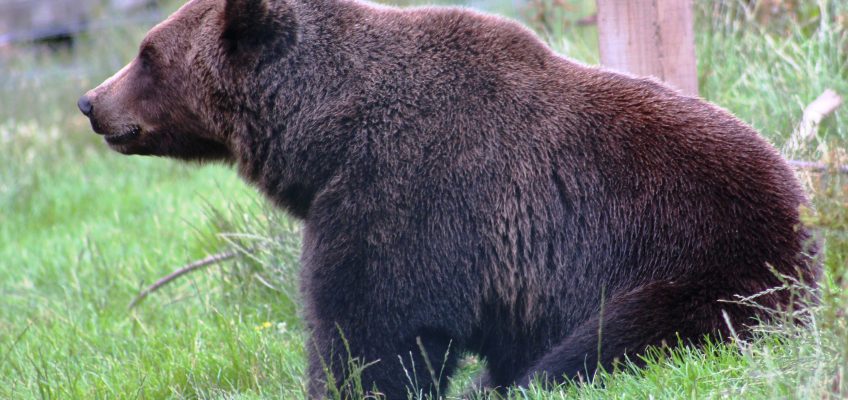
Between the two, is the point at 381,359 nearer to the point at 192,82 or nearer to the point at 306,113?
the point at 306,113

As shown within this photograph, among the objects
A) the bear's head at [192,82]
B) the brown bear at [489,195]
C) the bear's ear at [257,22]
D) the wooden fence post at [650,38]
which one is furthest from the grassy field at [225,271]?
the bear's ear at [257,22]

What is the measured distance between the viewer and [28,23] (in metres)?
15.0

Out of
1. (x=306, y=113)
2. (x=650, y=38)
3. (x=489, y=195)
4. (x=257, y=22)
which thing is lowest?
(x=489, y=195)

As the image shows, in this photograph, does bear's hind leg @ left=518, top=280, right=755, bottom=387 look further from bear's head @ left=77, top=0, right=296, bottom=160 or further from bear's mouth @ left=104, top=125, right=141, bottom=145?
bear's mouth @ left=104, top=125, right=141, bottom=145

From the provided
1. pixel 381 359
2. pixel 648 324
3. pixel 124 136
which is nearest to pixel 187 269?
pixel 124 136

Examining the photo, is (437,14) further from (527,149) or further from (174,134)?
(174,134)

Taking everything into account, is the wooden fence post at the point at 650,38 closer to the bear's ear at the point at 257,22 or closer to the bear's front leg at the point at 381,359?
the bear's ear at the point at 257,22

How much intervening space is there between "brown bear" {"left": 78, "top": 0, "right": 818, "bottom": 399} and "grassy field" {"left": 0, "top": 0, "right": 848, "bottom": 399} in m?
0.22

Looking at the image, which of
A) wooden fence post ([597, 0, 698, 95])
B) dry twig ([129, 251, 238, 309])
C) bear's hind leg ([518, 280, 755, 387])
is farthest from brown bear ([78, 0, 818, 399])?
dry twig ([129, 251, 238, 309])

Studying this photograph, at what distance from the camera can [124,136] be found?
13.5ft

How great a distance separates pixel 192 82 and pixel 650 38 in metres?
2.07

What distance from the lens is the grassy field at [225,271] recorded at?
3.05 meters

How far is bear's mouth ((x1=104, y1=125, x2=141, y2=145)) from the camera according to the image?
4.10 m

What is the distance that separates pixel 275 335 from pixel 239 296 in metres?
0.56
